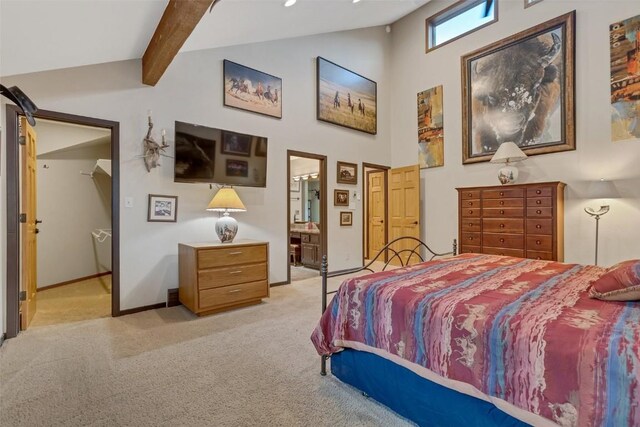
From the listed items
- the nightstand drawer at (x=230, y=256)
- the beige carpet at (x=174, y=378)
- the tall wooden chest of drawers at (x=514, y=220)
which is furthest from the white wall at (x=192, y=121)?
the tall wooden chest of drawers at (x=514, y=220)

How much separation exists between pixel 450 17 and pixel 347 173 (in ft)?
11.0

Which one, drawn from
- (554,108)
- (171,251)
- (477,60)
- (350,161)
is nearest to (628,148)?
(554,108)

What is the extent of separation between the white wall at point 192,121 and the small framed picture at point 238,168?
0.31 m

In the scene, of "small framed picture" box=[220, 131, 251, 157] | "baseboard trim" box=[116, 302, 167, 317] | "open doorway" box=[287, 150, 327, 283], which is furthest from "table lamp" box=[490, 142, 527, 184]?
"baseboard trim" box=[116, 302, 167, 317]

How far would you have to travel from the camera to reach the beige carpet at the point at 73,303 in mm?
3170

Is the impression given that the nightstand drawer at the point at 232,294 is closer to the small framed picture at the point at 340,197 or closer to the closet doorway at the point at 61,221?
the closet doorway at the point at 61,221

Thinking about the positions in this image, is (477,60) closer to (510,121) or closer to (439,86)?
(439,86)

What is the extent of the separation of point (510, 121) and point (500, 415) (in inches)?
183

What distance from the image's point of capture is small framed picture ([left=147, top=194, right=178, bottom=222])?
342cm

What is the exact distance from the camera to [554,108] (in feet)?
13.9

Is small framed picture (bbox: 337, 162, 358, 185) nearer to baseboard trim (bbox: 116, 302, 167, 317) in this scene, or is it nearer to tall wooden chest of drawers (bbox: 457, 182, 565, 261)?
tall wooden chest of drawers (bbox: 457, 182, 565, 261)

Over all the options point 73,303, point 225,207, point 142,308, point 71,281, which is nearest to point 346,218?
point 225,207

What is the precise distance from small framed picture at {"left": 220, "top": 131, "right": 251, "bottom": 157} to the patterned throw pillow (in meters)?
3.62

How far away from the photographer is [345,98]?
5418 mm
